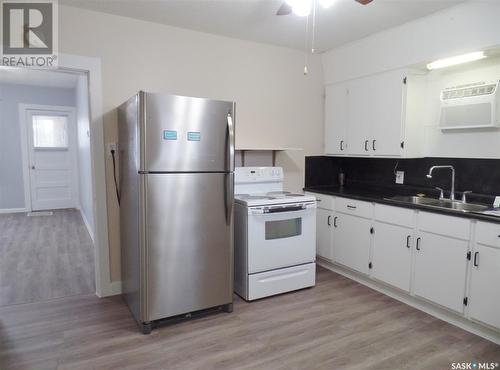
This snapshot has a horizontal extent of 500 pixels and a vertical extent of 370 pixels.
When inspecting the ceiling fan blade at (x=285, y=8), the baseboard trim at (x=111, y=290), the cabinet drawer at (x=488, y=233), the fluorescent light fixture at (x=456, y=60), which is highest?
the ceiling fan blade at (x=285, y=8)

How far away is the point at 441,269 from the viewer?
2.63m

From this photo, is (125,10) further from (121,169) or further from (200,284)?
(200,284)

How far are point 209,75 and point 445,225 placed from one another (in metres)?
2.48

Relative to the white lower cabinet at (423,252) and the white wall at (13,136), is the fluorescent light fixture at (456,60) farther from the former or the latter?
the white wall at (13,136)

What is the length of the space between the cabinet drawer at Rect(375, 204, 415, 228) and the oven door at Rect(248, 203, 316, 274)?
0.59m

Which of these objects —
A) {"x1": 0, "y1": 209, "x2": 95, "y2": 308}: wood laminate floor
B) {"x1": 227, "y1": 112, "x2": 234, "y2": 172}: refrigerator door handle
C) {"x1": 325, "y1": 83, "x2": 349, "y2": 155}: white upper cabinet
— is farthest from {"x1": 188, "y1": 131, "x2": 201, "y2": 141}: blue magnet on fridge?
{"x1": 325, "y1": 83, "x2": 349, "y2": 155}: white upper cabinet

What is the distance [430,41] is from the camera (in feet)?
9.39

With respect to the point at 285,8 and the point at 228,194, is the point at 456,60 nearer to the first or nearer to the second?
the point at 285,8

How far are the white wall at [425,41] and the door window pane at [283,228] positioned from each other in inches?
67.3

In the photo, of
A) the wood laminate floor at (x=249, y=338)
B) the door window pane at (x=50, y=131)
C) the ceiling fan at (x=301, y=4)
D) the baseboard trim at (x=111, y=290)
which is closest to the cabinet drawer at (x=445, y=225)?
the wood laminate floor at (x=249, y=338)

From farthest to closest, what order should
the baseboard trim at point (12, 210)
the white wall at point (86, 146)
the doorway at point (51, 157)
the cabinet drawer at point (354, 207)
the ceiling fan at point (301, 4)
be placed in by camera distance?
the doorway at point (51, 157) → the baseboard trim at point (12, 210) → the white wall at point (86, 146) → the cabinet drawer at point (354, 207) → the ceiling fan at point (301, 4)

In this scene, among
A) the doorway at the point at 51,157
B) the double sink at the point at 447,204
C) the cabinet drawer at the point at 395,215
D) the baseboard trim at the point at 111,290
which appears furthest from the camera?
the doorway at the point at 51,157

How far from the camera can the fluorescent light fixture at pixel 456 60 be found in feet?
8.89

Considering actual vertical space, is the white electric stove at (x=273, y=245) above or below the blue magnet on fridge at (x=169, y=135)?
below
